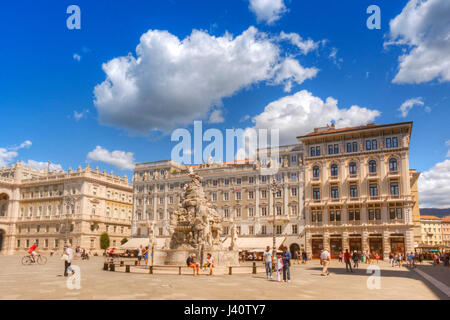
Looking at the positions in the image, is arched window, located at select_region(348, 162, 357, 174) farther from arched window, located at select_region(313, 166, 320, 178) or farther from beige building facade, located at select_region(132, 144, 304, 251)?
beige building facade, located at select_region(132, 144, 304, 251)

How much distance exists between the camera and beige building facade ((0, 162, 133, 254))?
73188mm

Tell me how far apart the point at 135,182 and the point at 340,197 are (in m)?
39.0

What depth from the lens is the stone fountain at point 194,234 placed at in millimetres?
29688

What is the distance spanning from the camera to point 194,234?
32.1 metres

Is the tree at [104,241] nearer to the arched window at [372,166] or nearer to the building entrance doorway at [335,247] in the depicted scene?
the building entrance doorway at [335,247]

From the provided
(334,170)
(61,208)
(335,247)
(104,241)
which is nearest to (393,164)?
(334,170)

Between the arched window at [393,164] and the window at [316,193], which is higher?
the arched window at [393,164]

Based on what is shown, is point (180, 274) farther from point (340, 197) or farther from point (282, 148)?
point (282, 148)

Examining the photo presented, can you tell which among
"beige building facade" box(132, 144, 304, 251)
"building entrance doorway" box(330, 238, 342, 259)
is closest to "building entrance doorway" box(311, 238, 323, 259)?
"building entrance doorway" box(330, 238, 342, 259)

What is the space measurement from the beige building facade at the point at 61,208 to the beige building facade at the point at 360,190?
1581 inches

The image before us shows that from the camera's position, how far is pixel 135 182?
249 ft

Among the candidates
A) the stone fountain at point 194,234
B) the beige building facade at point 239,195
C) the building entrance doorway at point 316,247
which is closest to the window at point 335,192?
the beige building facade at point 239,195

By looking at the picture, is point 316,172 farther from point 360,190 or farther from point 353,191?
point 360,190
